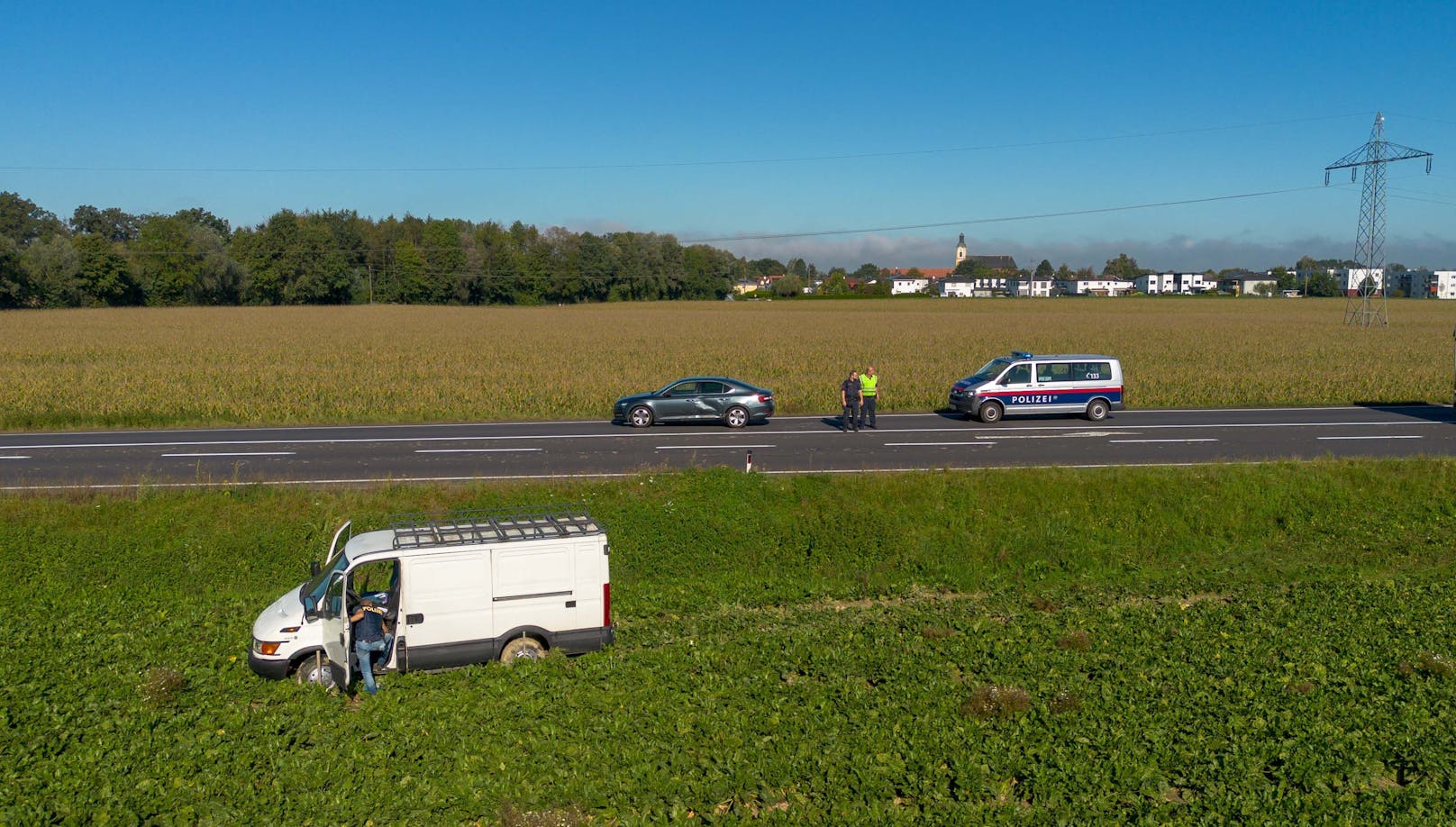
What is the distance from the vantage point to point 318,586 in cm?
1166

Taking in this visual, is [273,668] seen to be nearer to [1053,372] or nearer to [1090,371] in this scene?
[1053,372]

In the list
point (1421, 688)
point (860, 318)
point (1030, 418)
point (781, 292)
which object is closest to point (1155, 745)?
point (1421, 688)

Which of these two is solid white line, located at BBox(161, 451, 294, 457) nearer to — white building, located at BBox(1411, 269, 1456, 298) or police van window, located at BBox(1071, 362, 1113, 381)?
police van window, located at BBox(1071, 362, 1113, 381)

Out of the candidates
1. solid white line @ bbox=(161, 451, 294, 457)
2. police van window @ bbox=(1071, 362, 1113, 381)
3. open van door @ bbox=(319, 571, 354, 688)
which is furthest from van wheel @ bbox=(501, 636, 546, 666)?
police van window @ bbox=(1071, 362, 1113, 381)

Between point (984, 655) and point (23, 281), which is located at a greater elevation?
point (23, 281)

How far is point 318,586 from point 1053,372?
23.4 metres

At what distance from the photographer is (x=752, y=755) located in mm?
9047

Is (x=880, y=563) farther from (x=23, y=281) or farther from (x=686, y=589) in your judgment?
(x=23, y=281)

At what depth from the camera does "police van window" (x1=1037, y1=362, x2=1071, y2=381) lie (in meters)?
29.5

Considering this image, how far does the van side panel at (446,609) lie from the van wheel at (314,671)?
0.94m

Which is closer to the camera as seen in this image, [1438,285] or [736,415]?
[736,415]

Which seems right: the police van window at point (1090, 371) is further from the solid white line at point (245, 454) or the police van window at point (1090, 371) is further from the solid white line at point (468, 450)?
the solid white line at point (245, 454)

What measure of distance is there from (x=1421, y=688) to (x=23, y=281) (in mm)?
121750

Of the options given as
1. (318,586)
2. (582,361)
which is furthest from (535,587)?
(582,361)
